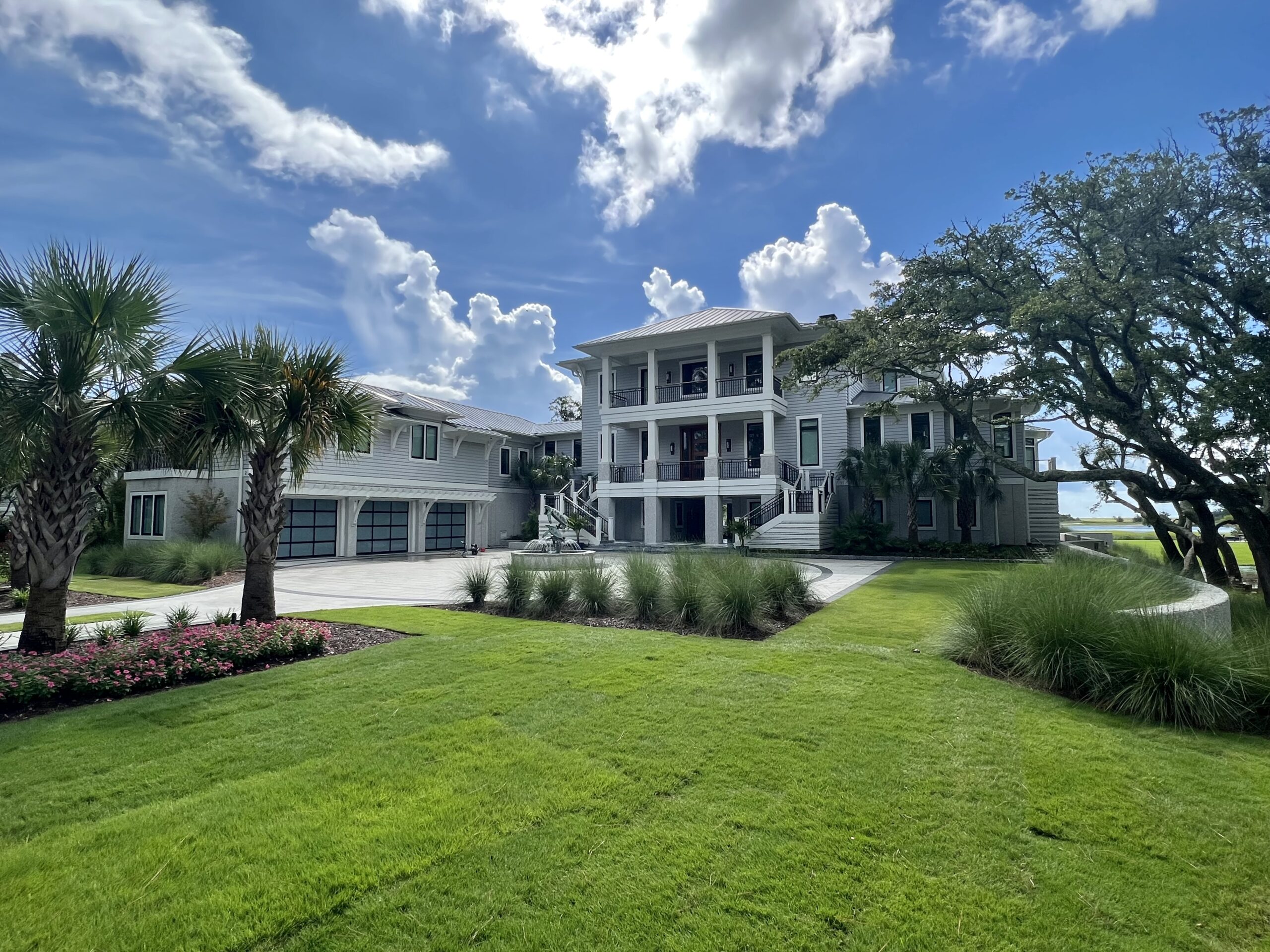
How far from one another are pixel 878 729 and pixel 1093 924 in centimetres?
204

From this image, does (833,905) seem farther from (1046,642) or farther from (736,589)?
(736,589)

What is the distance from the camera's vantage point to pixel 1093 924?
8.53ft

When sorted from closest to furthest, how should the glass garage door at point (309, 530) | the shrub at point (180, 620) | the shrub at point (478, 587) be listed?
1. the shrub at point (180, 620)
2. the shrub at point (478, 587)
3. the glass garage door at point (309, 530)

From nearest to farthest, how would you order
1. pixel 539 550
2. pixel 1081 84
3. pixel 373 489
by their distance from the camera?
pixel 1081 84, pixel 539 550, pixel 373 489

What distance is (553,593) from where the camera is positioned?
1006cm

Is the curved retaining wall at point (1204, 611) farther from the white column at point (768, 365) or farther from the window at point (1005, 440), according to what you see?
the window at point (1005, 440)

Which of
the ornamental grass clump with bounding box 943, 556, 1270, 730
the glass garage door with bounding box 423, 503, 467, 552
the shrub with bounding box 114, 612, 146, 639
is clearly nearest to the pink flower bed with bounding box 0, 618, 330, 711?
the shrub with bounding box 114, 612, 146, 639

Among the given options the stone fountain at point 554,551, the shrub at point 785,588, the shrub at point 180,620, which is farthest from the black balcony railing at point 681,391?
the shrub at point 180,620

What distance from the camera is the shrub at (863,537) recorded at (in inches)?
855

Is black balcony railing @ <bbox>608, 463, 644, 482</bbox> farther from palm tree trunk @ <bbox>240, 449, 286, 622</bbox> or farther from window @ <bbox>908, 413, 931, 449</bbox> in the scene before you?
palm tree trunk @ <bbox>240, 449, 286, 622</bbox>

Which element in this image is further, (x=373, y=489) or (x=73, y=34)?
(x=373, y=489)

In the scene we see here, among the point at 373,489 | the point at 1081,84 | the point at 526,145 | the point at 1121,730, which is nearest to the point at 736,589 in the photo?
the point at 1121,730

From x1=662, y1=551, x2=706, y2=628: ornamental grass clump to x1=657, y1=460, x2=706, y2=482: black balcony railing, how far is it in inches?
631

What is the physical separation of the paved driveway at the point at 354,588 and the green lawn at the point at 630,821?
5.91 metres
